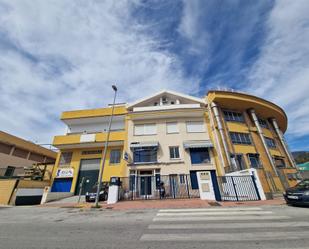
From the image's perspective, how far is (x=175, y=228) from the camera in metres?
5.04

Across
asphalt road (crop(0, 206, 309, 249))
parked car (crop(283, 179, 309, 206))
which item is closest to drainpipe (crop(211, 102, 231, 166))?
parked car (crop(283, 179, 309, 206))

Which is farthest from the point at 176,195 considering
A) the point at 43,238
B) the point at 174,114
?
the point at 43,238

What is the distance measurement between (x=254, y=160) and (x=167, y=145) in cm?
1062

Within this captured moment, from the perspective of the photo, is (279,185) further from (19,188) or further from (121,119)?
(19,188)

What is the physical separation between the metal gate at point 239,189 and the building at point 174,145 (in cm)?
405

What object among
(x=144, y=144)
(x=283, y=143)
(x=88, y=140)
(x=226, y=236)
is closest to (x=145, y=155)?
(x=144, y=144)

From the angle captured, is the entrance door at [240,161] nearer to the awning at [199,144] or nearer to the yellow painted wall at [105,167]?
the awning at [199,144]

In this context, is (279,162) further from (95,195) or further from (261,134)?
(95,195)

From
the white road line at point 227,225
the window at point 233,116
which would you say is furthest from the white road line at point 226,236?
the window at point 233,116

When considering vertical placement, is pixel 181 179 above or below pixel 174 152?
below

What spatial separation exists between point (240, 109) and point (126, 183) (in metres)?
18.1

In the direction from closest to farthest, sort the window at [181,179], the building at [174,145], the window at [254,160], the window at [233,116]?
the window at [181,179] < the building at [174,145] < the window at [254,160] < the window at [233,116]

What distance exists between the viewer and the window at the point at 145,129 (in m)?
19.8

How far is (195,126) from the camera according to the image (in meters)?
20.0
